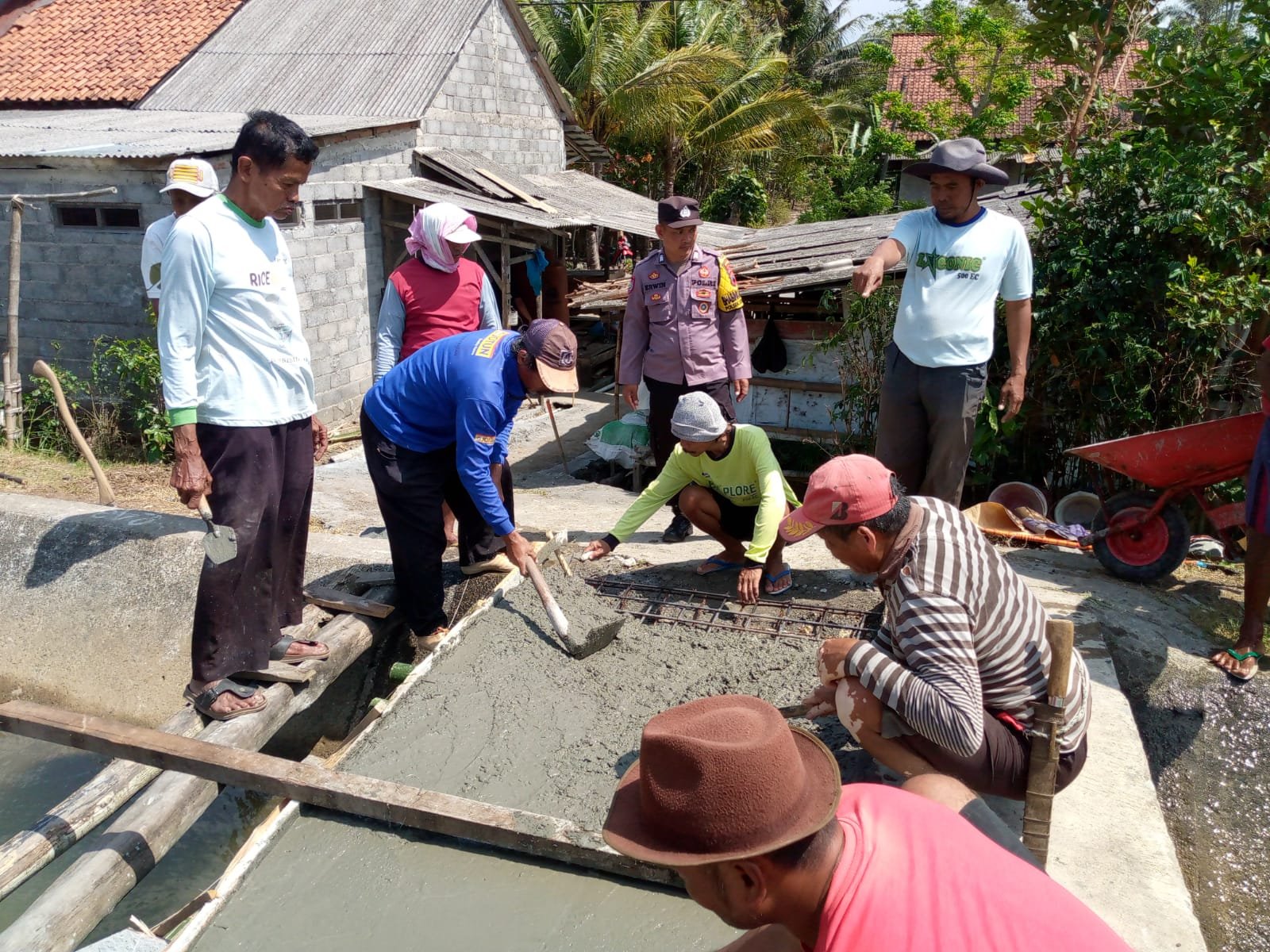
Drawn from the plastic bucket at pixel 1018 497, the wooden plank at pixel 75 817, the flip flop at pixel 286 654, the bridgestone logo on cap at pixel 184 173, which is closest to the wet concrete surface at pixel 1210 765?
the plastic bucket at pixel 1018 497

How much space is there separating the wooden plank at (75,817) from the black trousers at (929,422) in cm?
316

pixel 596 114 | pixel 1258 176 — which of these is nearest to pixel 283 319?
pixel 1258 176

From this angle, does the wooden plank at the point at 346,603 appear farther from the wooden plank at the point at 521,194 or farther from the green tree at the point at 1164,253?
the wooden plank at the point at 521,194

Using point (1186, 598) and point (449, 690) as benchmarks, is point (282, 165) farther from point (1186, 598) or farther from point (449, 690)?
point (1186, 598)

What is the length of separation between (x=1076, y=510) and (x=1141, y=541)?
1095 mm

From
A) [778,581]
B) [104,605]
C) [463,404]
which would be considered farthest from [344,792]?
[104,605]

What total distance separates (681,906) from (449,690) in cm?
134

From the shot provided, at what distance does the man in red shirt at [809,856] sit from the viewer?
4.49ft

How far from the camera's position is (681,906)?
260cm

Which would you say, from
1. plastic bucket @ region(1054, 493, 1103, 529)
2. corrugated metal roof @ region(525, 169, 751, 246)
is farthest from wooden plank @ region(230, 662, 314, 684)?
corrugated metal roof @ region(525, 169, 751, 246)

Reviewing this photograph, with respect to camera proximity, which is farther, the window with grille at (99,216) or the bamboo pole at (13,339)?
the window with grille at (99,216)

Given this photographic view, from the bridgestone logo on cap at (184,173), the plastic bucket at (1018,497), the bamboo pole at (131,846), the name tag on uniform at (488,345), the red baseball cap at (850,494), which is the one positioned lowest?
the bamboo pole at (131,846)

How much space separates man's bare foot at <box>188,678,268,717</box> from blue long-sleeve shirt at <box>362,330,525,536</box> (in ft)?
3.55

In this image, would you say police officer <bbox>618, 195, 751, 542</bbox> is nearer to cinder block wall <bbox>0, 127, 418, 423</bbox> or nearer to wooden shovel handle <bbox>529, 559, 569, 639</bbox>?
wooden shovel handle <bbox>529, 559, 569, 639</bbox>
